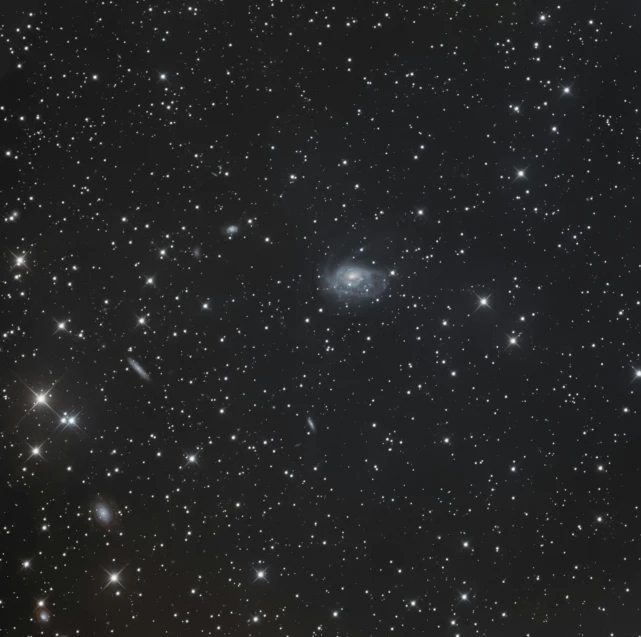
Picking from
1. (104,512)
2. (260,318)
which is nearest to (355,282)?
(260,318)

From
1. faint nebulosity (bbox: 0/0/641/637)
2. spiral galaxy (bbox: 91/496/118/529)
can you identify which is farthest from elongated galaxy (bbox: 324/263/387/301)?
spiral galaxy (bbox: 91/496/118/529)

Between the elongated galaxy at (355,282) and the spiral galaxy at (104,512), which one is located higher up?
the elongated galaxy at (355,282)

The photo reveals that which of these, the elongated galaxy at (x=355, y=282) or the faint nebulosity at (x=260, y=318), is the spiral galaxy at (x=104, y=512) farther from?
the elongated galaxy at (x=355, y=282)

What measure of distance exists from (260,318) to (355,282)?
0.32ft

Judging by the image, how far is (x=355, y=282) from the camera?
0.48 m

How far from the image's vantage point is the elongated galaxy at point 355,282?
48 cm

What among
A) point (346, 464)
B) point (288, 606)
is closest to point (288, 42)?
point (346, 464)

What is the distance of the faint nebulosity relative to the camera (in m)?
0.47

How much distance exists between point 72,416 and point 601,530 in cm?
54

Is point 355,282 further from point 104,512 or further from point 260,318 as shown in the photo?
point 104,512

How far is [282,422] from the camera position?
477 mm

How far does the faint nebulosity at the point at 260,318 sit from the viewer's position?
1.55 feet

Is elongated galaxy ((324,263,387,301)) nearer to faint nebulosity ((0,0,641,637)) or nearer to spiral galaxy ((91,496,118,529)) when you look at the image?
faint nebulosity ((0,0,641,637))

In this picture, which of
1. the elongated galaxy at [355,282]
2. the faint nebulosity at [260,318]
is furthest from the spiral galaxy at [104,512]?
→ the elongated galaxy at [355,282]
